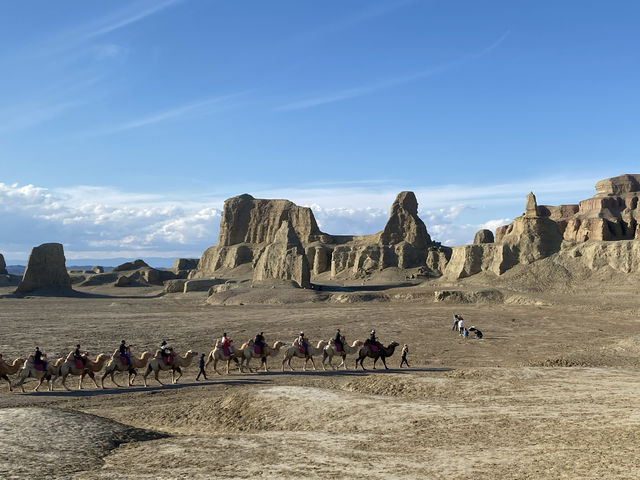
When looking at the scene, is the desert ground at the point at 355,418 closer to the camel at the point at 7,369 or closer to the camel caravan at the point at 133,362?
the camel caravan at the point at 133,362

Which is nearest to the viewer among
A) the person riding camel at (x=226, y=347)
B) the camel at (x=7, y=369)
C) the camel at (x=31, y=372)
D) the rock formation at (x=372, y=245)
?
the camel at (x=31, y=372)

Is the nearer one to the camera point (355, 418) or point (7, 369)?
point (355, 418)

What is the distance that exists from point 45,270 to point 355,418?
68.2m

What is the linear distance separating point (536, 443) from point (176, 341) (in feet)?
75.8

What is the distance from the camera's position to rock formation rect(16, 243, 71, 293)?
71750 millimetres

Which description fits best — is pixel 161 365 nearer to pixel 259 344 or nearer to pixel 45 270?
pixel 259 344

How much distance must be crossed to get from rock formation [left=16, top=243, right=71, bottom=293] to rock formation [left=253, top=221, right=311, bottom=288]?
24731mm

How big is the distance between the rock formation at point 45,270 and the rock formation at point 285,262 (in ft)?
81.1

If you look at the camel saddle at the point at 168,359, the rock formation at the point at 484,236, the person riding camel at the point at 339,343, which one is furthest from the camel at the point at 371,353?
the rock formation at the point at 484,236

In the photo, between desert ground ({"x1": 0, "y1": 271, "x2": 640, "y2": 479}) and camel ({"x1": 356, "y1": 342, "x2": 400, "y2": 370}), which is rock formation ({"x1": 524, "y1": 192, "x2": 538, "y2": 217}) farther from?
camel ({"x1": 356, "y1": 342, "x2": 400, "y2": 370})

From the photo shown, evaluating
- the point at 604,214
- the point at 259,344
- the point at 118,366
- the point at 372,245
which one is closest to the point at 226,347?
the point at 259,344

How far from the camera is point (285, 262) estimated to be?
222ft

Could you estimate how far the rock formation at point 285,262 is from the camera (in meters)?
65.9

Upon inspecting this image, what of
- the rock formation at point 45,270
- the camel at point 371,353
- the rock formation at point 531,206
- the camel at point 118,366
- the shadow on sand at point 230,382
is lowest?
the shadow on sand at point 230,382
